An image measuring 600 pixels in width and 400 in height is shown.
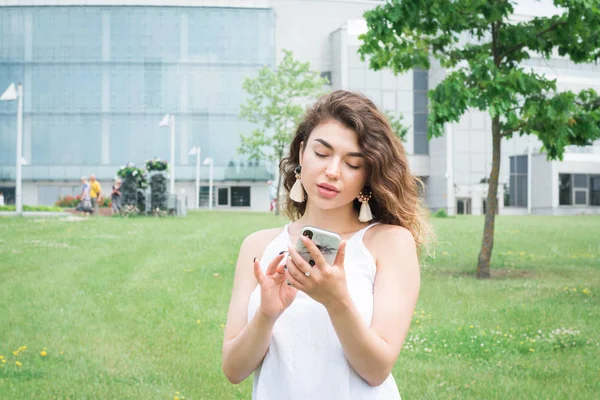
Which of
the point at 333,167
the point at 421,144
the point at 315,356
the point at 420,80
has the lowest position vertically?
the point at 315,356

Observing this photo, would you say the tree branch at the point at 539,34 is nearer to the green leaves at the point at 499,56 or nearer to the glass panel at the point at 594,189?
the green leaves at the point at 499,56

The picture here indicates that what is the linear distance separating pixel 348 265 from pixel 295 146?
2.15 ft

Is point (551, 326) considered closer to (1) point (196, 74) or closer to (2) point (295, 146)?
(2) point (295, 146)

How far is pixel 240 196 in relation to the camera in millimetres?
62344

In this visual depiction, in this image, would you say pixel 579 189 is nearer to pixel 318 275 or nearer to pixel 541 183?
pixel 541 183

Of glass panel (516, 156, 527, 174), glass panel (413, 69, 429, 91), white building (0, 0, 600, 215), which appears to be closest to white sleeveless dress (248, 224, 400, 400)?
white building (0, 0, 600, 215)

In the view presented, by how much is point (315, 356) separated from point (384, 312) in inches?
10.8

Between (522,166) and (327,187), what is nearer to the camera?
(327,187)

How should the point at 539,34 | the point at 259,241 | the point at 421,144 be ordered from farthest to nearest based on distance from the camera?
the point at 421,144 < the point at 539,34 < the point at 259,241

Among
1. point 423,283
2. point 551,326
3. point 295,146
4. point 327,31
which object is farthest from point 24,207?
point 327,31

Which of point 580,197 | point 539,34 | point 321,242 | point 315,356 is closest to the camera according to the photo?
point 321,242

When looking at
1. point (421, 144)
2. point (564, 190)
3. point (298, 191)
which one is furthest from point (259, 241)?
point (421, 144)

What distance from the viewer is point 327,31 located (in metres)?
63.6

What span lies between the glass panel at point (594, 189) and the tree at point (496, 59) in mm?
51816
